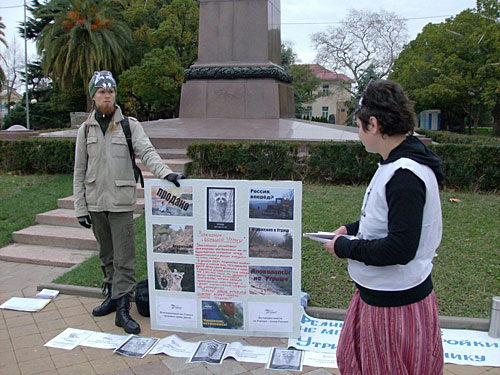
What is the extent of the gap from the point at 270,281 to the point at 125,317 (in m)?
1.31

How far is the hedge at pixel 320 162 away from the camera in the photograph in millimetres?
8047

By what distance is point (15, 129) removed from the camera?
1348 centimetres

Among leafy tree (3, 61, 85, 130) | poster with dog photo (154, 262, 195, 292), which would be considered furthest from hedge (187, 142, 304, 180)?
leafy tree (3, 61, 85, 130)

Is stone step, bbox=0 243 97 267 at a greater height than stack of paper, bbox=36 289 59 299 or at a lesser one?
greater

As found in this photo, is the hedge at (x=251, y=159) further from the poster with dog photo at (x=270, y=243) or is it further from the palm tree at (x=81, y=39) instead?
the palm tree at (x=81, y=39)

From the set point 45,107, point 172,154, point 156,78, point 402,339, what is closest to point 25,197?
point 172,154

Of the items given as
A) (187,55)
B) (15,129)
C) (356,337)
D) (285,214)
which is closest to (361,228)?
(356,337)

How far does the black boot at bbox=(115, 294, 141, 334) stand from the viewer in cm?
394

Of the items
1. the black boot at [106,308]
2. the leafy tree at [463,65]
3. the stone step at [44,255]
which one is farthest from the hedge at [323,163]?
the leafy tree at [463,65]

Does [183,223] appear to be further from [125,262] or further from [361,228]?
[361,228]

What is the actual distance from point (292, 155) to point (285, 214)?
5.04m

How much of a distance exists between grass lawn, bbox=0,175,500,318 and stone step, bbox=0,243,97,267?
0.34m

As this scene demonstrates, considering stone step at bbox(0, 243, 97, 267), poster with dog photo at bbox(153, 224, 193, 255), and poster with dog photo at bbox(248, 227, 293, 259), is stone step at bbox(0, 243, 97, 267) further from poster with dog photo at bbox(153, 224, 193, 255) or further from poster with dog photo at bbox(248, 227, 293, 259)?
poster with dog photo at bbox(248, 227, 293, 259)

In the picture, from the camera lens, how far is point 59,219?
6.84m
